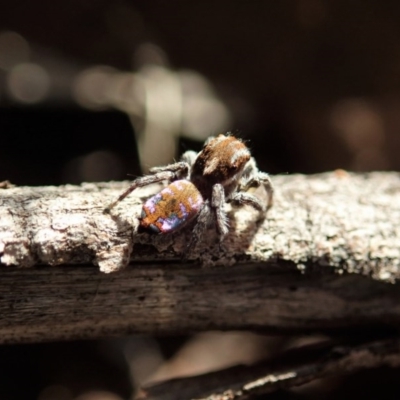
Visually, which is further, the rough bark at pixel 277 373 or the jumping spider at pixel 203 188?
the rough bark at pixel 277 373

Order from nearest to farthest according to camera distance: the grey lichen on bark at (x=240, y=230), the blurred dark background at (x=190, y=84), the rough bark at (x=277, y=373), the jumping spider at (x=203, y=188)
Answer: the grey lichen on bark at (x=240, y=230) → the jumping spider at (x=203, y=188) → the rough bark at (x=277, y=373) → the blurred dark background at (x=190, y=84)

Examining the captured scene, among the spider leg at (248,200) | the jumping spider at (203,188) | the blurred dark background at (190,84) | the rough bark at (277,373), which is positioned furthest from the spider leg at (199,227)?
the blurred dark background at (190,84)

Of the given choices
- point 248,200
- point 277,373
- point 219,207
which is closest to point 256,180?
point 248,200

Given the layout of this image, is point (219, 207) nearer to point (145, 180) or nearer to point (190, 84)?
point (145, 180)

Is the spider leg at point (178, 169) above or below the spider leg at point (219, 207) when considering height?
above

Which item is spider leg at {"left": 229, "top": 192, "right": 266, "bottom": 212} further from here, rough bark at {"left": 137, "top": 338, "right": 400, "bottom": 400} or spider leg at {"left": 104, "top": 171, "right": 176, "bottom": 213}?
A: rough bark at {"left": 137, "top": 338, "right": 400, "bottom": 400}

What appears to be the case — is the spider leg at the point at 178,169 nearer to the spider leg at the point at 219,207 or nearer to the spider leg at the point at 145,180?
the spider leg at the point at 145,180

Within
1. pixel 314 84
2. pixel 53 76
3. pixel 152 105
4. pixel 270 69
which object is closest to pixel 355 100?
pixel 314 84
